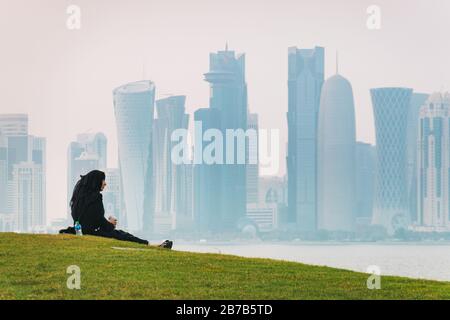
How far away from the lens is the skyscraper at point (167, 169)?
118 m

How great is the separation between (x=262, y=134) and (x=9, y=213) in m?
41.8

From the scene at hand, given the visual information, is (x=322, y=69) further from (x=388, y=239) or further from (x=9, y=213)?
(x=9, y=213)

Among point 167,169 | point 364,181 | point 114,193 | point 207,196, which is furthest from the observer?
point 207,196

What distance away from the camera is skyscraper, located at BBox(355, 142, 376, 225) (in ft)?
443

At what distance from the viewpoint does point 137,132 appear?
93.6 meters

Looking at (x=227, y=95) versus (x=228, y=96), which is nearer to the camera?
(x=228, y=96)

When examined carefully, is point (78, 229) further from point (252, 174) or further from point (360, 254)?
point (252, 174)

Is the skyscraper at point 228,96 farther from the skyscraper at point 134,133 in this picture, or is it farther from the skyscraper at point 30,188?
the skyscraper at point 30,188

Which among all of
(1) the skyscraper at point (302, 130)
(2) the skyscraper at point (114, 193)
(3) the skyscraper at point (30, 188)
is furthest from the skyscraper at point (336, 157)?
(3) the skyscraper at point (30, 188)

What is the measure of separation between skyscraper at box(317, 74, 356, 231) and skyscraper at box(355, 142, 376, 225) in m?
2.42

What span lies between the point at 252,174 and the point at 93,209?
14380cm

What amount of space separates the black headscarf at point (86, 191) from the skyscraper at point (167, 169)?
314ft

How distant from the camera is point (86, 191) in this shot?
59.9 ft

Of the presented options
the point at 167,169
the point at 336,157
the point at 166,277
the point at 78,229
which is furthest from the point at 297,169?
the point at 166,277
